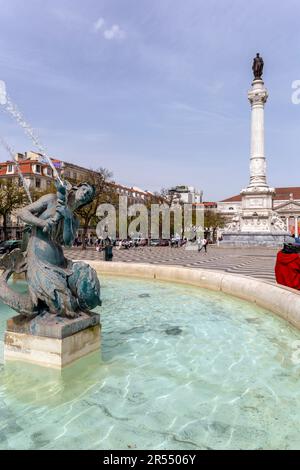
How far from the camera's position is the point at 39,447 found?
2.76 metres

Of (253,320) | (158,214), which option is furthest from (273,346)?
(158,214)

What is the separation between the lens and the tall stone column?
4091 centimetres

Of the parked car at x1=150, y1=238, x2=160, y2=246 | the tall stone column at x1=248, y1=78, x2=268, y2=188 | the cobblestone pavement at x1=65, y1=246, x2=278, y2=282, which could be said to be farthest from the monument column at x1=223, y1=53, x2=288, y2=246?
the cobblestone pavement at x1=65, y1=246, x2=278, y2=282

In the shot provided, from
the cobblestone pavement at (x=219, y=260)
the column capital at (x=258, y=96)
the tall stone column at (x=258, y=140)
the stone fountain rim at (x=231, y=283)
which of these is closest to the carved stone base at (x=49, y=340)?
the stone fountain rim at (x=231, y=283)

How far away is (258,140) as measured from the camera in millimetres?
40969

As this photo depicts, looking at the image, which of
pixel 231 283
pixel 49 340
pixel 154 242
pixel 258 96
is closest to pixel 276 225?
pixel 258 96

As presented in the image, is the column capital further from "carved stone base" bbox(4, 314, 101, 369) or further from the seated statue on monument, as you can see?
"carved stone base" bbox(4, 314, 101, 369)

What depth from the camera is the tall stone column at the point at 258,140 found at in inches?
1610

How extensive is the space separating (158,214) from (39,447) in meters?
44.6

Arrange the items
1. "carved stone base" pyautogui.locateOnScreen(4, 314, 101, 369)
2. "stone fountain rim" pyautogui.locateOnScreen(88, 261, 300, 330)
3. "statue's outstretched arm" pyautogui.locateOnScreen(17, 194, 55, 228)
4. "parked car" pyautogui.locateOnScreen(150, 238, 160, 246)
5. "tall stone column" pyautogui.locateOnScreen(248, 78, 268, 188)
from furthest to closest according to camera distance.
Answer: "parked car" pyautogui.locateOnScreen(150, 238, 160, 246) < "tall stone column" pyautogui.locateOnScreen(248, 78, 268, 188) < "stone fountain rim" pyautogui.locateOnScreen(88, 261, 300, 330) < "statue's outstretched arm" pyautogui.locateOnScreen(17, 194, 55, 228) < "carved stone base" pyautogui.locateOnScreen(4, 314, 101, 369)

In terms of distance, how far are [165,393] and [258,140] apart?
4126 centimetres

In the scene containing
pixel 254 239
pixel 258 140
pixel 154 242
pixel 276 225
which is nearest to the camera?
pixel 254 239

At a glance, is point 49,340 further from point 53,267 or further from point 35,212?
point 35,212

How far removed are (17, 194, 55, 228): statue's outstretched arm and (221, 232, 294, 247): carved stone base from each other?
35.8 m
